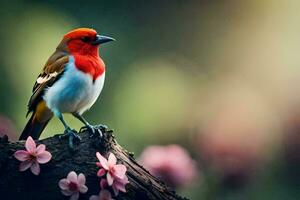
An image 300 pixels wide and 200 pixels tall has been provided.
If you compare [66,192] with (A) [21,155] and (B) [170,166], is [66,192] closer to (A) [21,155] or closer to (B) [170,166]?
(A) [21,155]

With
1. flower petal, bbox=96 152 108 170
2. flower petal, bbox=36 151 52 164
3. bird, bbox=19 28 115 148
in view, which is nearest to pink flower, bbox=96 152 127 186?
flower petal, bbox=96 152 108 170

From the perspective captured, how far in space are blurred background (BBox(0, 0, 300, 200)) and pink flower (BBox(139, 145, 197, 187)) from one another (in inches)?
0.4

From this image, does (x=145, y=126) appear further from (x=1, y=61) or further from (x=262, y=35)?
(x=262, y=35)

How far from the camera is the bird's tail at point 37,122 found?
330cm

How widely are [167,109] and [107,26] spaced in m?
2.21

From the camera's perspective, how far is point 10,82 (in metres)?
4.61

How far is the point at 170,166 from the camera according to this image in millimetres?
3803

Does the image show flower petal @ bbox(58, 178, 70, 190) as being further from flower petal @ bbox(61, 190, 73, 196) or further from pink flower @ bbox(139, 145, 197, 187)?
pink flower @ bbox(139, 145, 197, 187)

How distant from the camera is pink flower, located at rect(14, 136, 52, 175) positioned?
8.30 ft

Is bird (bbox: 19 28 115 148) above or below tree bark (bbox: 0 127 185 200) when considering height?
above

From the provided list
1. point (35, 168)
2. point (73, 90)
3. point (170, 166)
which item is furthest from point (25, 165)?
point (170, 166)

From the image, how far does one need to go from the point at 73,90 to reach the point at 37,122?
0.86 ft

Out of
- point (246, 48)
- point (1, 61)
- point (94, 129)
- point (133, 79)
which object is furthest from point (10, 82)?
point (246, 48)

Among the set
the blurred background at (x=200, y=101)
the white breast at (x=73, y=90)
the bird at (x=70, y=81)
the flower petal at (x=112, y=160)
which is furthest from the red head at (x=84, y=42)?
the flower petal at (x=112, y=160)
